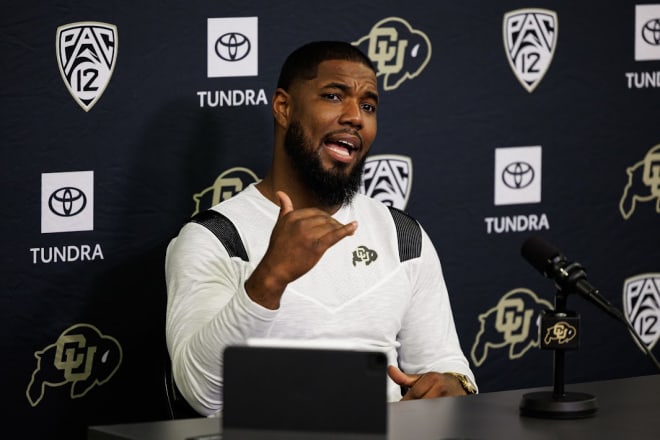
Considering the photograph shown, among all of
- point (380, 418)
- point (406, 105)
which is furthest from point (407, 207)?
point (380, 418)

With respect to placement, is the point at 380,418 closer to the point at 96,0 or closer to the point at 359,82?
the point at 359,82

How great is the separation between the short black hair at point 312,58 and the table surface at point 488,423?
2.84ft

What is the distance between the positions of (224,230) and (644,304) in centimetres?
153

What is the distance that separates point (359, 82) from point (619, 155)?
1.12 m

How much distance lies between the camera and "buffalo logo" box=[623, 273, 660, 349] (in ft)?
10.9

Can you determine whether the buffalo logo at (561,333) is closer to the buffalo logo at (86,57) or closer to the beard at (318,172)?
the beard at (318,172)

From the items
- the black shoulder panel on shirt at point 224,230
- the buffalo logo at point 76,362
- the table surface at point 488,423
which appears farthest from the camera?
the buffalo logo at point 76,362

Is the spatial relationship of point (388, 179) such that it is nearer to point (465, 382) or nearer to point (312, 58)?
point (312, 58)

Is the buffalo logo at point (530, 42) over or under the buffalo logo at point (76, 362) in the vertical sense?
over

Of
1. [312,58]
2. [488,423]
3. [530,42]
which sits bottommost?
[488,423]

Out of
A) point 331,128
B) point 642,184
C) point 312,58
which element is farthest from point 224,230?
point 642,184

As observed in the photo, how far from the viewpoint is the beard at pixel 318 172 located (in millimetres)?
2457

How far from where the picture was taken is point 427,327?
8.11ft

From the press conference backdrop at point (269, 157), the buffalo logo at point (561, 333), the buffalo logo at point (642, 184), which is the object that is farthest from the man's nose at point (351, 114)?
the buffalo logo at point (642, 184)
